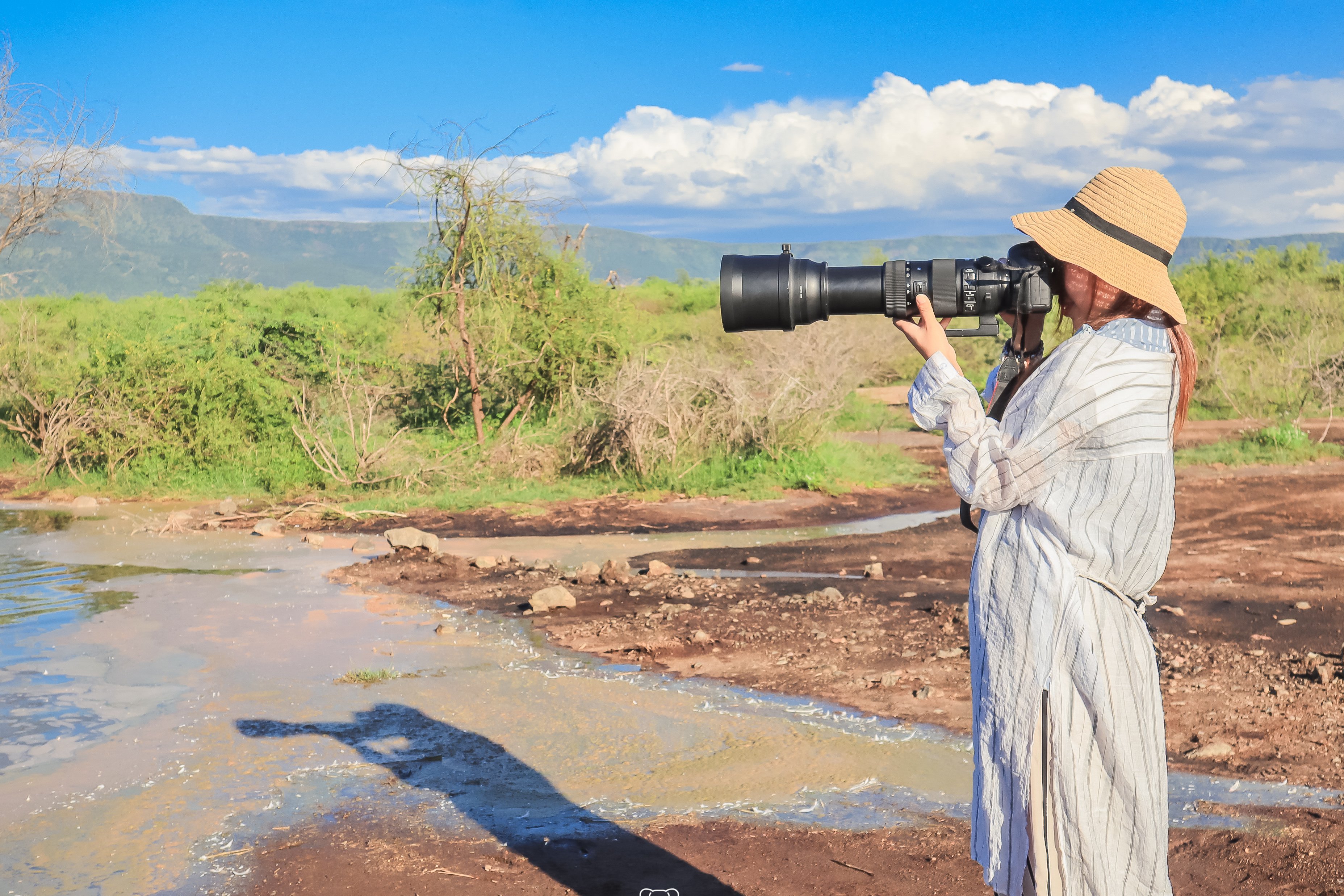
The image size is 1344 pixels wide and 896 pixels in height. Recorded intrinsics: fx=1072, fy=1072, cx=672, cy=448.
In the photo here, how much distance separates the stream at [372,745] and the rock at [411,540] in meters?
1.39

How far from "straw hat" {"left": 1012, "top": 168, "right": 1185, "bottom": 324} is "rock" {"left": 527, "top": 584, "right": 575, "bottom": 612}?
5.44 m

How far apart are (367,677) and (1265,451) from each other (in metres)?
12.8

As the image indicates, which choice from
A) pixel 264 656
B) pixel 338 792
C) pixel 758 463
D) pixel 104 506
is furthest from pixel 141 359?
pixel 338 792

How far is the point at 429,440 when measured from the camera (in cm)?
1378

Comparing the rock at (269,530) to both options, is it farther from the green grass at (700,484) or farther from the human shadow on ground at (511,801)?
the human shadow on ground at (511,801)

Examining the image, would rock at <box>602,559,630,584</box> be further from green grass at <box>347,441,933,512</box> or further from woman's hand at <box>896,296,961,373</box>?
woman's hand at <box>896,296,961,373</box>

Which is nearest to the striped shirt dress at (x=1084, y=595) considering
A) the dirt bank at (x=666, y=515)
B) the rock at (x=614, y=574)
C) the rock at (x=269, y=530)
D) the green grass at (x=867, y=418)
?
the rock at (x=614, y=574)

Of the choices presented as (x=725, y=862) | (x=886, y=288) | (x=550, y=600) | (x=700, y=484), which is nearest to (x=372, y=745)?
(x=725, y=862)

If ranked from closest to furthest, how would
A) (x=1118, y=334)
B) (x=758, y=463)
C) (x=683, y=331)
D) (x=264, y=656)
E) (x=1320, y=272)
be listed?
(x=1118, y=334), (x=264, y=656), (x=758, y=463), (x=1320, y=272), (x=683, y=331)

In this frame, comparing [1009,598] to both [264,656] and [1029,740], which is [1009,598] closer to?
[1029,740]

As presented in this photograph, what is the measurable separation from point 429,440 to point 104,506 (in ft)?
12.4

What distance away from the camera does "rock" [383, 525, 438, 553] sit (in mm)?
8703

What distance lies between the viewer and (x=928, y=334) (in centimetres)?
196

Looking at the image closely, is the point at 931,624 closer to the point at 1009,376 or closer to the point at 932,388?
the point at 1009,376
